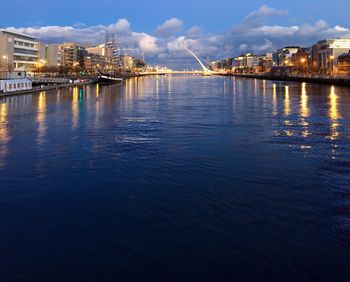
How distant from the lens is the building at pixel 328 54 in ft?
209

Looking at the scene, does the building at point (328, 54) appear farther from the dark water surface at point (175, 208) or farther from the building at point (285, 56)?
the dark water surface at point (175, 208)

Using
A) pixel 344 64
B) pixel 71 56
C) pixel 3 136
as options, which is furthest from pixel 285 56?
pixel 3 136

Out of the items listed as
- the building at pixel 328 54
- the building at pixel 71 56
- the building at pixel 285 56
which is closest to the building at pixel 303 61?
the building at pixel 328 54

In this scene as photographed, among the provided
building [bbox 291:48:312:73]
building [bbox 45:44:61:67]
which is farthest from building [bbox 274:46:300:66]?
building [bbox 45:44:61:67]

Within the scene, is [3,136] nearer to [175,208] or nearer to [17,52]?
[175,208]

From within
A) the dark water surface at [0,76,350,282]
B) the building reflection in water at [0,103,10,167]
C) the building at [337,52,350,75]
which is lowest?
the dark water surface at [0,76,350,282]

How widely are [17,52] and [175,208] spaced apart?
47.5m

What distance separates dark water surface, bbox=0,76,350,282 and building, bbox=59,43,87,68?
68891 mm

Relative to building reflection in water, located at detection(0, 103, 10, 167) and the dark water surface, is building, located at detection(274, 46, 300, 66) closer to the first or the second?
building reflection in water, located at detection(0, 103, 10, 167)

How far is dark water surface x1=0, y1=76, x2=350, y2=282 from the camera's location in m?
3.58

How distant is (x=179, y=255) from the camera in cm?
377

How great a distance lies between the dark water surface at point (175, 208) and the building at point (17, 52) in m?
37.4

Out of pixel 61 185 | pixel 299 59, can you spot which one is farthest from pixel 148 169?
pixel 299 59

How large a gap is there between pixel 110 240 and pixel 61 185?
2090 millimetres
